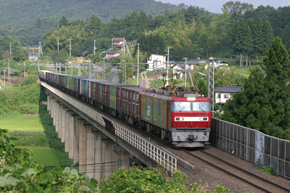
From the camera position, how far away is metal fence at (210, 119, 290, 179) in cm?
1973

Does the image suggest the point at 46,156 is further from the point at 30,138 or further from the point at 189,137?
the point at 189,137

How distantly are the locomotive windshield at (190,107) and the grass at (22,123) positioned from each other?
220 feet

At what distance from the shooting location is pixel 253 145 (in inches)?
889

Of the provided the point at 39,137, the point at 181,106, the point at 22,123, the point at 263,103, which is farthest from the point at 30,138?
the point at 181,106

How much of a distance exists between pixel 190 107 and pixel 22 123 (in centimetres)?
7912

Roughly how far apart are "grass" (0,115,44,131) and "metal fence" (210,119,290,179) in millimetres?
66856

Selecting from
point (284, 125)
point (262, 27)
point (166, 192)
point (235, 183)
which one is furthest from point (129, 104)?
point (262, 27)

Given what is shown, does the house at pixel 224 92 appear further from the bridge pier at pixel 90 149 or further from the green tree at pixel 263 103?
the green tree at pixel 263 103

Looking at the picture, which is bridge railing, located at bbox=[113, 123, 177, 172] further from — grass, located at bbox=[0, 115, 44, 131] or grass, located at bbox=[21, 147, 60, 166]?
grass, located at bbox=[0, 115, 44, 131]

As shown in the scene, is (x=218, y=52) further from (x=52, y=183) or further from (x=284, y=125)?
(x=52, y=183)

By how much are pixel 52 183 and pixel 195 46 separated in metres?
144

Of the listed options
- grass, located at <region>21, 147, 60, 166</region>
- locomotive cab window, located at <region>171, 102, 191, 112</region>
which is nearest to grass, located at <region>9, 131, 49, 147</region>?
grass, located at <region>21, 147, 60, 166</region>

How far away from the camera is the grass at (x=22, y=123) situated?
3544 inches

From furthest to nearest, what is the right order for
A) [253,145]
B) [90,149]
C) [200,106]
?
[90,149] < [200,106] < [253,145]
